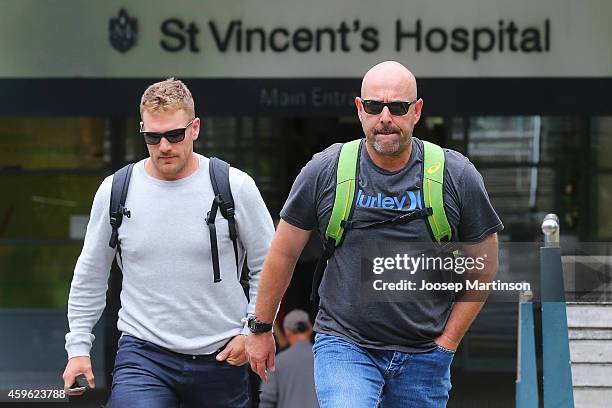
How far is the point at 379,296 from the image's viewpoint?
398 centimetres

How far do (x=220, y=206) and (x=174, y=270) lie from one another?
0.28 meters

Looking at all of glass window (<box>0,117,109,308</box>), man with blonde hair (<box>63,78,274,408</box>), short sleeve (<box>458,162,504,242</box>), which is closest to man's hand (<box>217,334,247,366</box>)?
man with blonde hair (<box>63,78,274,408</box>)

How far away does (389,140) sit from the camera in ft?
13.0

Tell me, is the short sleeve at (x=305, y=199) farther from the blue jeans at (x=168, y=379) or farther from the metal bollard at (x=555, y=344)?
Result: the metal bollard at (x=555, y=344)

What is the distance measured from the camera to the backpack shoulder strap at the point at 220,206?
441 cm

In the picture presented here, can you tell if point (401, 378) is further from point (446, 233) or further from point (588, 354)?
point (588, 354)

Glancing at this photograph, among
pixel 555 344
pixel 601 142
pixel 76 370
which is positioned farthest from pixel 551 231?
pixel 601 142

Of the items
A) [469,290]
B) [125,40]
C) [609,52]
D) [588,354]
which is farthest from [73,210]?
[469,290]

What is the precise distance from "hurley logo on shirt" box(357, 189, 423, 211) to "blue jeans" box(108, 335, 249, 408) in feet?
2.98

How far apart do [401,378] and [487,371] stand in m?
6.94

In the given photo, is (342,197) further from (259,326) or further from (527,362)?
(527,362)

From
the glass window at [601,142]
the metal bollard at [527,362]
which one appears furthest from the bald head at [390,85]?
the glass window at [601,142]

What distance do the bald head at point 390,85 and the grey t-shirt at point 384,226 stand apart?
19 cm

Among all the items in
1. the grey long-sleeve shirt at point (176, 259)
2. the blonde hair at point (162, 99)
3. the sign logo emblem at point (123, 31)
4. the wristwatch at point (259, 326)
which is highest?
the sign logo emblem at point (123, 31)
